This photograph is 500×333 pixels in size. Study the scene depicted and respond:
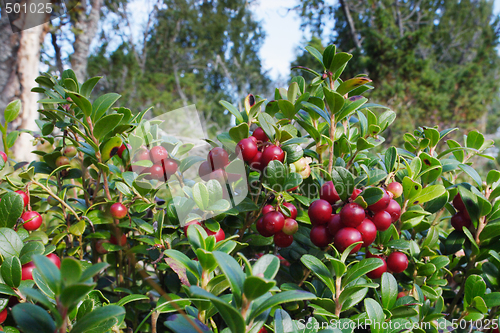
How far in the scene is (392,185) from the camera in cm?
57

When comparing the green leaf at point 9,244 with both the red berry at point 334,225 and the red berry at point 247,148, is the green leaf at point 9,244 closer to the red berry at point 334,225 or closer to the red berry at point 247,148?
the red berry at point 247,148

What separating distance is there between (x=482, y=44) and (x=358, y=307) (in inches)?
471

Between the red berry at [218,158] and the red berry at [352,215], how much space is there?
0.23 metres

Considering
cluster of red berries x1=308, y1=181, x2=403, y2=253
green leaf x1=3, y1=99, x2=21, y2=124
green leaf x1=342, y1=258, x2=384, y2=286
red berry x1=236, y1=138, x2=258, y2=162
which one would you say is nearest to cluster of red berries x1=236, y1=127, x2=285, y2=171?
red berry x1=236, y1=138, x2=258, y2=162

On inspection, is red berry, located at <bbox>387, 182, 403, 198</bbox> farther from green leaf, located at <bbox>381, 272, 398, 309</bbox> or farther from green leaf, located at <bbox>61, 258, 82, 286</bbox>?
green leaf, located at <bbox>61, 258, 82, 286</bbox>

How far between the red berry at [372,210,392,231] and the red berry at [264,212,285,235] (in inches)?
6.1

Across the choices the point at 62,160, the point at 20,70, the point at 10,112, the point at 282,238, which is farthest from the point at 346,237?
the point at 20,70

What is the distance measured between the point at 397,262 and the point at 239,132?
0.36 meters

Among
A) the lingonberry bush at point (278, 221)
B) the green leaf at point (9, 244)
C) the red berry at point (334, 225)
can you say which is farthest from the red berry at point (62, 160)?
the red berry at point (334, 225)

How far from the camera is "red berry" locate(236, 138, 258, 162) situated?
1.85 feet

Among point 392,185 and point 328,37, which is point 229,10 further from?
point 392,185

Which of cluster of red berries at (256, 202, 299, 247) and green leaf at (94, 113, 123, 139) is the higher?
green leaf at (94, 113, 123, 139)

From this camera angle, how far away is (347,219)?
0.49m

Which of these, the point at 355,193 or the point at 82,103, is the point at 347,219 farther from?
the point at 82,103
